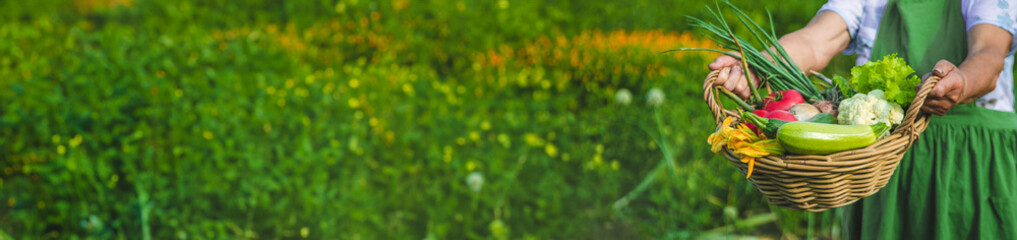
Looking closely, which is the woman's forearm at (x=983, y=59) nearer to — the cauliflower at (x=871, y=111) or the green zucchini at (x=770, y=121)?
the cauliflower at (x=871, y=111)

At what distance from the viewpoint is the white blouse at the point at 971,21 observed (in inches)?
55.1

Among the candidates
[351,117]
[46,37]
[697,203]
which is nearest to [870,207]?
[697,203]

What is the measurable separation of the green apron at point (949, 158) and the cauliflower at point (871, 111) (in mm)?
300

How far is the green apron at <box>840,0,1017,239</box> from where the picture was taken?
4.88 feet

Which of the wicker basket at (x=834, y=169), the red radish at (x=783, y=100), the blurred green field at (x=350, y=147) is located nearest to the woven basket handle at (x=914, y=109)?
the wicker basket at (x=834, y=169)

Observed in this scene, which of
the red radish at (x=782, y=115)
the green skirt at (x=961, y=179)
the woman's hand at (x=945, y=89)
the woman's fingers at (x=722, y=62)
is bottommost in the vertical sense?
the green skirt at (x=961, y=179)

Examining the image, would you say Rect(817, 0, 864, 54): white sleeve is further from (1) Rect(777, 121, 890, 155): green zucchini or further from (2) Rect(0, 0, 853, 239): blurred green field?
(2) Rect(0, 0, 853, 239): blurred green field

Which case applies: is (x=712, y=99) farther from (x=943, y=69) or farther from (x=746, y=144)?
(x=943, y=69)

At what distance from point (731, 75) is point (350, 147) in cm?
187

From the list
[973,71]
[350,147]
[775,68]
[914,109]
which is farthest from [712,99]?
[350,147]

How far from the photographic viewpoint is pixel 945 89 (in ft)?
3.93

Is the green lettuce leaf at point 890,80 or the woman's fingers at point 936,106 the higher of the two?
the green lettuce leaf at point 890,80

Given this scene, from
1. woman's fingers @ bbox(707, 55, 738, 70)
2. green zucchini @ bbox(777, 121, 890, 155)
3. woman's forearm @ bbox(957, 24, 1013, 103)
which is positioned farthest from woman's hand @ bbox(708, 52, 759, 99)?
woman's forearm @ bbox(957, 24, 1013, 103)

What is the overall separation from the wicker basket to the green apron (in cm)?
27
